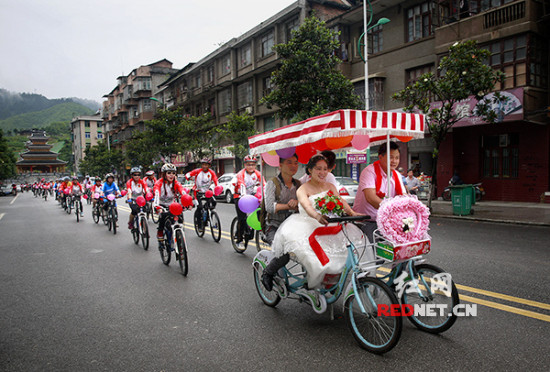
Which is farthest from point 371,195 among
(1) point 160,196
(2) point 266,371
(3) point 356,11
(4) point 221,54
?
(4) point 221,54

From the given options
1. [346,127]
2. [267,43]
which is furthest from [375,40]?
[346,127]

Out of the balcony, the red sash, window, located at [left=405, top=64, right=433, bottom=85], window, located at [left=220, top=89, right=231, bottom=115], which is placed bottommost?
the red sash

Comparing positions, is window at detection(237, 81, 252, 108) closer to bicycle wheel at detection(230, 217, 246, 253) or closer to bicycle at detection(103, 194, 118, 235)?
bicycle at detection(103, 194, 118, 235)

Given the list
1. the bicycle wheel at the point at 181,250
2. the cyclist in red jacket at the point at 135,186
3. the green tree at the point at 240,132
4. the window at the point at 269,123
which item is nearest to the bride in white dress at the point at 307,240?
the bicycle wheel at the point at 181,250

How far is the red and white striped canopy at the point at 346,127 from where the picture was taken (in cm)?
357

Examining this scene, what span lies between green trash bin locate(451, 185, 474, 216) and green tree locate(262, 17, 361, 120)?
655 centimetres

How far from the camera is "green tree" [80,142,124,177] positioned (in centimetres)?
6525

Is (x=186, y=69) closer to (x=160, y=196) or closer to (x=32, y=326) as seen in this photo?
(x=160, y=196)

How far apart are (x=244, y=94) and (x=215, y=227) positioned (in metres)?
26.8

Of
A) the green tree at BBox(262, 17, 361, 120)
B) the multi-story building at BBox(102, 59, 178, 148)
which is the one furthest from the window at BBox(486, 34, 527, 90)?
the multi-story building at BBox(102, 59, 178, 148)

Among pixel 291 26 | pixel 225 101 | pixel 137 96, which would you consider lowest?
pixel 225 101

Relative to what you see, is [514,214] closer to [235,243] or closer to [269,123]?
[235,243]

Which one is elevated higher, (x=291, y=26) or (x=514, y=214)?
(x=291, y=26)

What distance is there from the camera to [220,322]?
4.36 meters
